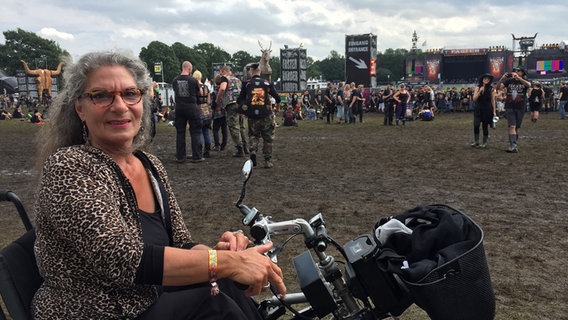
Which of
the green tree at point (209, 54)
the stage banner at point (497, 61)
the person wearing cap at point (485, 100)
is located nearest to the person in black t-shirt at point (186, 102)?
the person wearing cap at point (485, 100)

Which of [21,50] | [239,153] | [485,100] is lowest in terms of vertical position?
[239,153]

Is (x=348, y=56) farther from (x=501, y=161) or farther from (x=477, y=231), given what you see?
(x=477, y=231)

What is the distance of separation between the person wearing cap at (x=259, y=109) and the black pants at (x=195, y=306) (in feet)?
25.7

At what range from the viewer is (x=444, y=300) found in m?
1.63

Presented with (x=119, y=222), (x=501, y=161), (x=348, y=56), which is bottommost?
(x=501, y=161)

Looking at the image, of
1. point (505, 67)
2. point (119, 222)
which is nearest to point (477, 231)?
point (119, 222)

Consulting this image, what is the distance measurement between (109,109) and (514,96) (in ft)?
35.7

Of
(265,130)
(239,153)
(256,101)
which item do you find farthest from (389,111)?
(256,101)

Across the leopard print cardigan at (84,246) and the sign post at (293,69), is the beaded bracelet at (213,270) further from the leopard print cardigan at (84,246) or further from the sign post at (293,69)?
the sign post at (293,69)

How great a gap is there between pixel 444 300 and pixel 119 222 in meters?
1.20

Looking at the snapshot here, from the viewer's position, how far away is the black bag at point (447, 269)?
63.9 inches

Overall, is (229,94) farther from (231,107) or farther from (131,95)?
(131,95)

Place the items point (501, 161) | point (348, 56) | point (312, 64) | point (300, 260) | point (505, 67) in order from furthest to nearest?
1. point (312, 64)
2. point (505, 67)
3. point (348, 56)
4. point (501, 161)
5. point (300, 260)

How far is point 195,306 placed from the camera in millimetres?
1717
